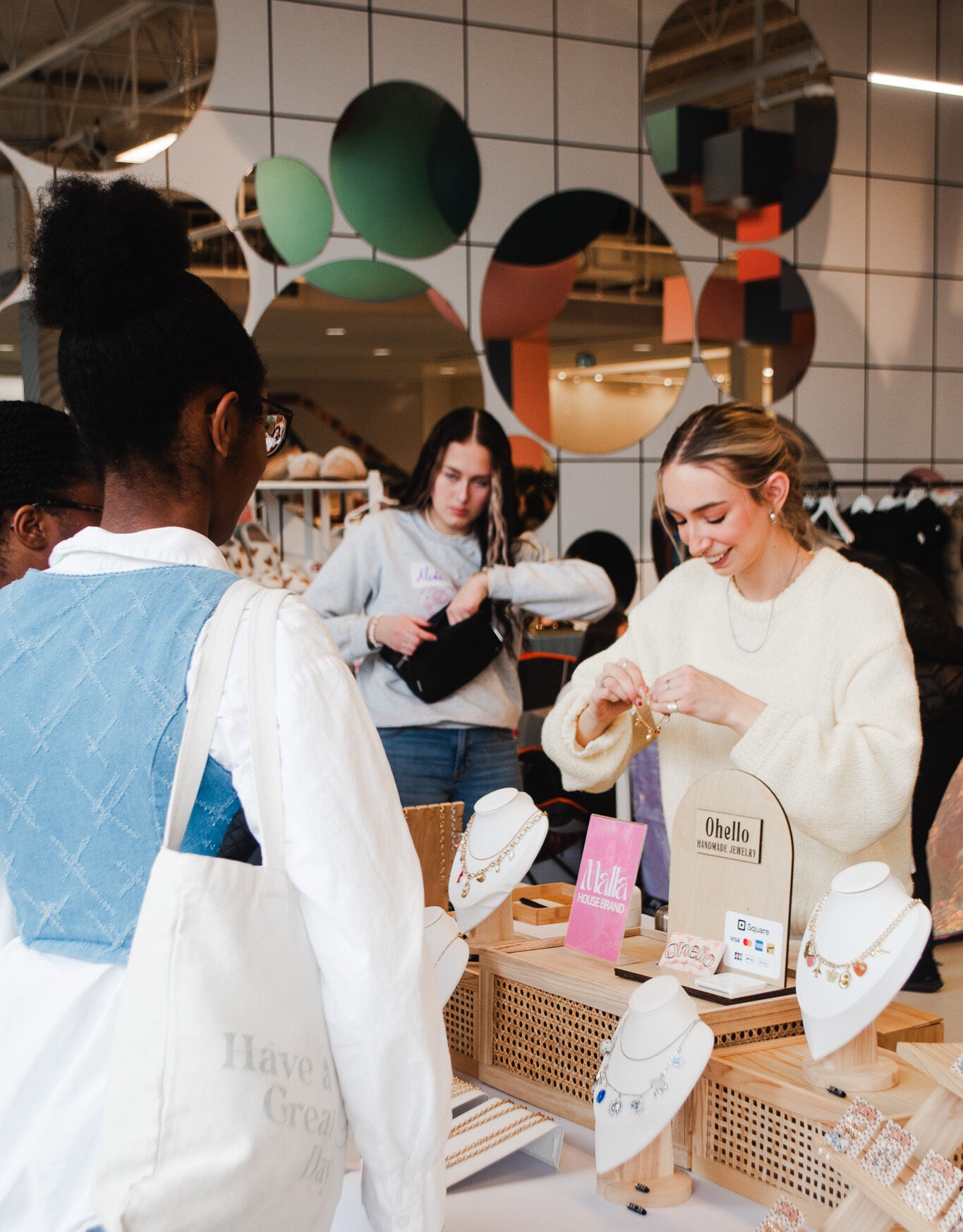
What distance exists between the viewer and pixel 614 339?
168 inches

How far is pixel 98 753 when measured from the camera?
85cm

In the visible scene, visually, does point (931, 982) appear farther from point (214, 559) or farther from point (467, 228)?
point (214, 559)

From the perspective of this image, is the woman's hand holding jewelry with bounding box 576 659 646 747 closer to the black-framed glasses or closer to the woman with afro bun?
the black-framed glasses

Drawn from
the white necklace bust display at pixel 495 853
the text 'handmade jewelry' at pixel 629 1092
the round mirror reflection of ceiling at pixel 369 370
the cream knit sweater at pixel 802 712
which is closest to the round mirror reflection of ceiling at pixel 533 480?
the round mirror reflection of ceiling at pixel 369 370

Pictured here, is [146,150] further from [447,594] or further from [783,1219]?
[783,1219]

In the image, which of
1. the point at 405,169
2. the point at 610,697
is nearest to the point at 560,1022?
the point at 610,697

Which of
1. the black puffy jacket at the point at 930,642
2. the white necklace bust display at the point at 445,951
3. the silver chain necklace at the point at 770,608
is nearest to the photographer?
the white necklace bust display at the point at 445,951

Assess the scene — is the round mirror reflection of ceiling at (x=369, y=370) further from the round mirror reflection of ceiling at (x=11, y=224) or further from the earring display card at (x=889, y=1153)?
the earring display card at (x=889, y=1153)

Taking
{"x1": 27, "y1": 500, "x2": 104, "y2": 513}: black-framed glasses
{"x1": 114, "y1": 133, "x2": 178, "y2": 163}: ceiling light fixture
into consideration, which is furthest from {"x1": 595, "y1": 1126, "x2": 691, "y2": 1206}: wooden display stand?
{"x1": 114, "y1": 133, "x2": 178, "y2": 163}: ceiling light fixture

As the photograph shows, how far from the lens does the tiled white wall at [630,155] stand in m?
3.68

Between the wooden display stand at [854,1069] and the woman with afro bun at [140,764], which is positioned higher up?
the woman with afro bun at [140,764]

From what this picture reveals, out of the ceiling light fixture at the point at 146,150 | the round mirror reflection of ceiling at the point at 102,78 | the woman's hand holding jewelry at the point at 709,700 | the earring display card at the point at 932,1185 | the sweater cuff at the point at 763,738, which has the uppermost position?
the round mirror reflection of ceiling at the point at 102,78

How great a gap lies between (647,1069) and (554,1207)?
173mm

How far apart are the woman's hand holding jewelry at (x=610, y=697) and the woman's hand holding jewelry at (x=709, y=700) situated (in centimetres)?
9
